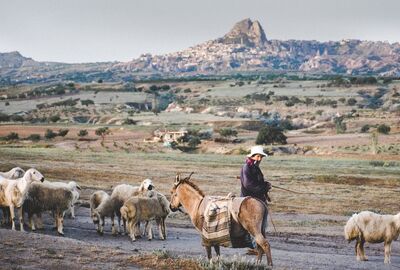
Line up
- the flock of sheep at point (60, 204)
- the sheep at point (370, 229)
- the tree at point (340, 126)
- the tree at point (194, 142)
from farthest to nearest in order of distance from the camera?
1. the tree at point (340, 126)
2. the tree at point (194, 142)
3. the flock of sheep at point (60, 204)
4. the sheep at point (370, 229)

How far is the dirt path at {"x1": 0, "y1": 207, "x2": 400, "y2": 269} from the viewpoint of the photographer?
1201cm

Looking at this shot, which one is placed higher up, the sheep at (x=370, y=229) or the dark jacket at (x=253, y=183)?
the dark jacket at (x=253, y=183)

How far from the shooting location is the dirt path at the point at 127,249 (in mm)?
12008

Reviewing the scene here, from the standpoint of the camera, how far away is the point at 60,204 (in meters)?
18.6

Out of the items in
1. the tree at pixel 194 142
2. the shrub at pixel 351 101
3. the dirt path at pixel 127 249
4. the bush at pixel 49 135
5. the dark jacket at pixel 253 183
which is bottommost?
the tree at pixel 194 142

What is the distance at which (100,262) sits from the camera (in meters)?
12.0

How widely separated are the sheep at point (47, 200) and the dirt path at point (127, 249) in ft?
2.04

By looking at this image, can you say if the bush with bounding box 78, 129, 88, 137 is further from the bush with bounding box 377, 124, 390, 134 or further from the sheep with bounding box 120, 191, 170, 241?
the sheep with bounding box 120, 191, 170, 241

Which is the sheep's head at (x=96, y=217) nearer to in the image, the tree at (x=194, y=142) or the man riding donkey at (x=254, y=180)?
the man riding donkey at (x=254, y=180)

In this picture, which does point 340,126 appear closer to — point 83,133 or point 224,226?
point 83,133

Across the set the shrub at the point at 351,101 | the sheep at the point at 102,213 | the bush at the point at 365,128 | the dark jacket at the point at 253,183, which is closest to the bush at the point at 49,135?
the bush at the point at 365,128

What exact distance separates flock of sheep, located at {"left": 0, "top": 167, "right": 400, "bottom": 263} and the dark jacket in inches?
160

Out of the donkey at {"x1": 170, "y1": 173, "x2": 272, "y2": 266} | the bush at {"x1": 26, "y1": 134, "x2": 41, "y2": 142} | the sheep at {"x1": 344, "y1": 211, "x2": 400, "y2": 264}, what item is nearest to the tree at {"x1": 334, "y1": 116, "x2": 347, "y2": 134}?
the bush at {"x1": 26, "y1": 134, "x2": 41, "y2": 142}

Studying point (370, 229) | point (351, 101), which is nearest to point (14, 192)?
point (370, 229)
